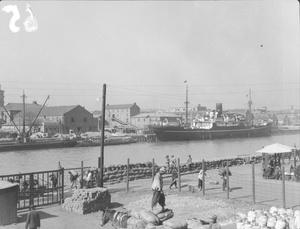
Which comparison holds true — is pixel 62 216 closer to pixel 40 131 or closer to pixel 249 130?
pixel 40 131

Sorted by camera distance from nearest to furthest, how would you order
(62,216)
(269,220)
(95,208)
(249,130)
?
(269,220), (62,216), (95,208), (249,130)

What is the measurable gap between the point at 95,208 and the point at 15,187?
9.09 ft

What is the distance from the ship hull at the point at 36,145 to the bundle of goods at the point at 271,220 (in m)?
52.9

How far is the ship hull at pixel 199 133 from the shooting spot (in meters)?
80.8

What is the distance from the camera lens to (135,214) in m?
10.0

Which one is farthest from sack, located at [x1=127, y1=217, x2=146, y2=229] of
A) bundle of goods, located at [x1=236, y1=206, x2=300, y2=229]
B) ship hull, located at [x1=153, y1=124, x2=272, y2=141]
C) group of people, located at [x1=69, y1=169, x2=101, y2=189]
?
ship hull, located at [x1=153, y1=124, x2=272, y2=141]

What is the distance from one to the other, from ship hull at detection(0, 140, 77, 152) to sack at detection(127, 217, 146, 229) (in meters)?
51.0

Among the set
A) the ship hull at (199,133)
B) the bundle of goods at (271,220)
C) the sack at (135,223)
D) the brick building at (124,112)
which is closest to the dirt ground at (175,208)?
the bundle of goods at (271,220)

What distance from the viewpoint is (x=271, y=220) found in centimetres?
838

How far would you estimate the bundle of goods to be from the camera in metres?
8.21

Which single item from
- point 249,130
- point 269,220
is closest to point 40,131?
point 249,130

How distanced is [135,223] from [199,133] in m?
75.9

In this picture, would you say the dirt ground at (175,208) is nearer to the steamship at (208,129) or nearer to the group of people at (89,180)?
the group of people at (89,180)

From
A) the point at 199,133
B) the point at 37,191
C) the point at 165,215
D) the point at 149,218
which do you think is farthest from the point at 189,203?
the point at 199,133
